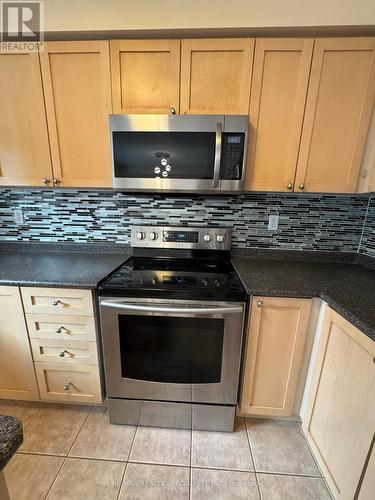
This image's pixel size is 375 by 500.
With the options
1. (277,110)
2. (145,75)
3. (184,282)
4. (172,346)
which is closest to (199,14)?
(145,75)

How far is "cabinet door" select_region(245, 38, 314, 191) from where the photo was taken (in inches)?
48.8

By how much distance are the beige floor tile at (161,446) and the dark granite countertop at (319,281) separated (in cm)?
95

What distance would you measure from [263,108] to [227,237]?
0.80 meters

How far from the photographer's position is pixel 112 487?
1.16 meters

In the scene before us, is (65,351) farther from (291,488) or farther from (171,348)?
(291,488)

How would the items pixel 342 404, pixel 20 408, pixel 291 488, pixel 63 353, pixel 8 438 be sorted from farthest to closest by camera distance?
pixel 20 408
pixel 63 353
pixel 291 488
pixel 342 404
pixel 8 438

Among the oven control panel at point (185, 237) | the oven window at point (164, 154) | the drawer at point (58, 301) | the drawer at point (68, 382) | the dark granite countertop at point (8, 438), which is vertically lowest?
the drawer at point (68, 382)

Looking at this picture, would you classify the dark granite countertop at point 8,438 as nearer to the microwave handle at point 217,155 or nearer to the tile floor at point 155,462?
the tile floor at point 155,462

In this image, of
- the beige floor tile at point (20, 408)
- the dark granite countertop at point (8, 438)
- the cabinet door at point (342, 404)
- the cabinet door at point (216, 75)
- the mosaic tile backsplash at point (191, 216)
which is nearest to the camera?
the dark granite countertop at point (8, 438)

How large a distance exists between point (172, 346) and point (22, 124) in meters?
1.54

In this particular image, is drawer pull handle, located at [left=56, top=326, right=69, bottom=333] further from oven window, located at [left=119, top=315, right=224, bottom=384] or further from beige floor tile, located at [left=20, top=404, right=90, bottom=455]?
beige floor tile, located at [left=20, top=404, right=90, bottom=455]

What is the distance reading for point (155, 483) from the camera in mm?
1179

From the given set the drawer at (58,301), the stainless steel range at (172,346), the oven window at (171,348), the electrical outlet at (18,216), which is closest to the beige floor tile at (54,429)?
the stainless steel range at (172,346)

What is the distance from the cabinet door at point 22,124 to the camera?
4.39 feet
